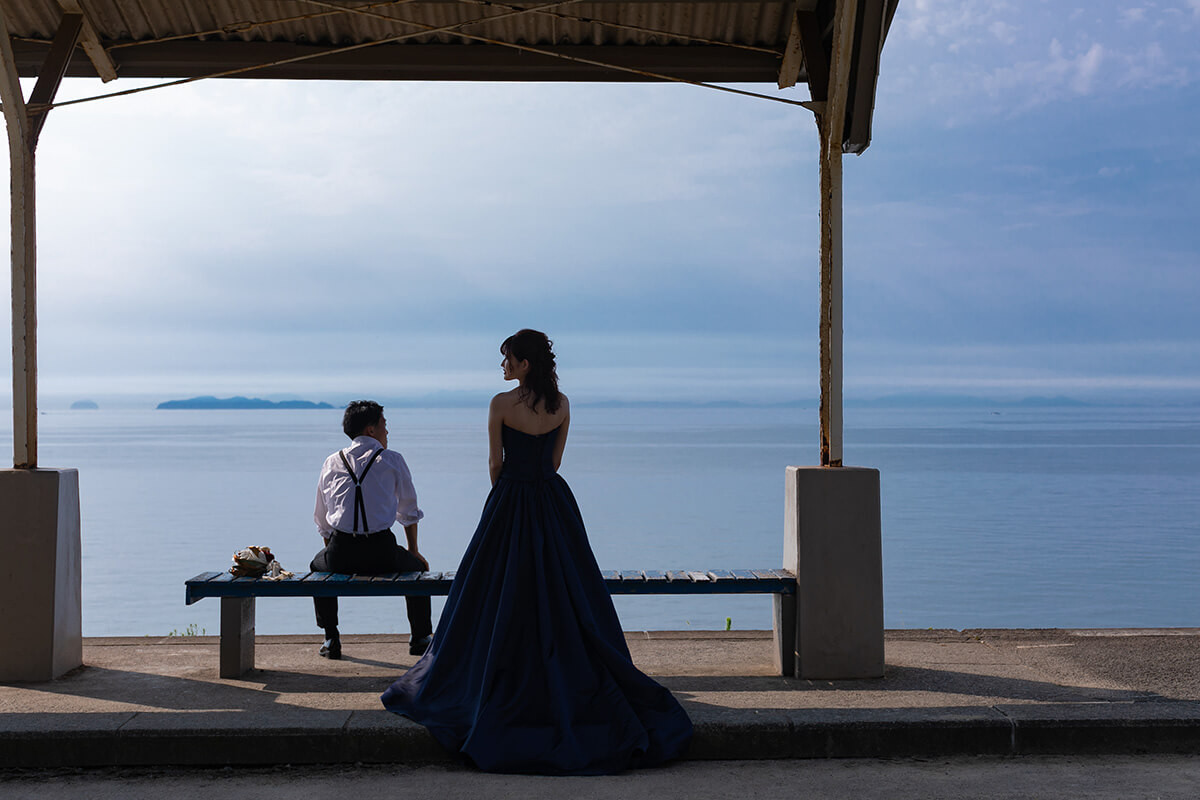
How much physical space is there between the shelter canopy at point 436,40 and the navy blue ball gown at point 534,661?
2.82 m

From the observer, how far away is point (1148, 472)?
53875 mm

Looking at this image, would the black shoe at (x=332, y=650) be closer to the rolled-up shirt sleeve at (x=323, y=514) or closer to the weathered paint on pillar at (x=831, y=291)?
the rolled-up shirt sleeve at (x=323, y=514)

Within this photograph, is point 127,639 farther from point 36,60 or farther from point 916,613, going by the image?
point 916,613

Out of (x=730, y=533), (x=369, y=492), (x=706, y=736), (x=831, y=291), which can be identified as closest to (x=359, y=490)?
(x=369, y=492)

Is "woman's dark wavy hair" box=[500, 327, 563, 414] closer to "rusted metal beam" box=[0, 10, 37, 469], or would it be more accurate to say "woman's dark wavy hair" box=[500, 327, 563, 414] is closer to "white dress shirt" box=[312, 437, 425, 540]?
"white dress shirt" box=[312, 437, 425, 540]

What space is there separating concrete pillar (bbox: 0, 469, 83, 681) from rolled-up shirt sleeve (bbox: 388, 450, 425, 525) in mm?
1762

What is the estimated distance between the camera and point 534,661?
4965mm

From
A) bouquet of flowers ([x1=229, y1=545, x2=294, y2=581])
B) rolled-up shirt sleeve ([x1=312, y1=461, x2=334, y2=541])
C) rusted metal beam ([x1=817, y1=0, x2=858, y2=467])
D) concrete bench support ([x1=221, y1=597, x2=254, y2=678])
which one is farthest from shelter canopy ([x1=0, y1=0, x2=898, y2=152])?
concrete bench support ([x1=221, y1=597, x2=254, y2=678])

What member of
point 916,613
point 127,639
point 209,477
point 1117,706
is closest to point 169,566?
point 916,613

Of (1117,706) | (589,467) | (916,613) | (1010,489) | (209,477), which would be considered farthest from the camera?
(589,467)

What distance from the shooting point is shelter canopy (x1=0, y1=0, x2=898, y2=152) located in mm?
6691

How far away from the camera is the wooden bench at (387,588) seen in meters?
5.73

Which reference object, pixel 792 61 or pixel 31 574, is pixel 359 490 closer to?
pixel 31 574

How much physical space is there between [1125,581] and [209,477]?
4044 cm
